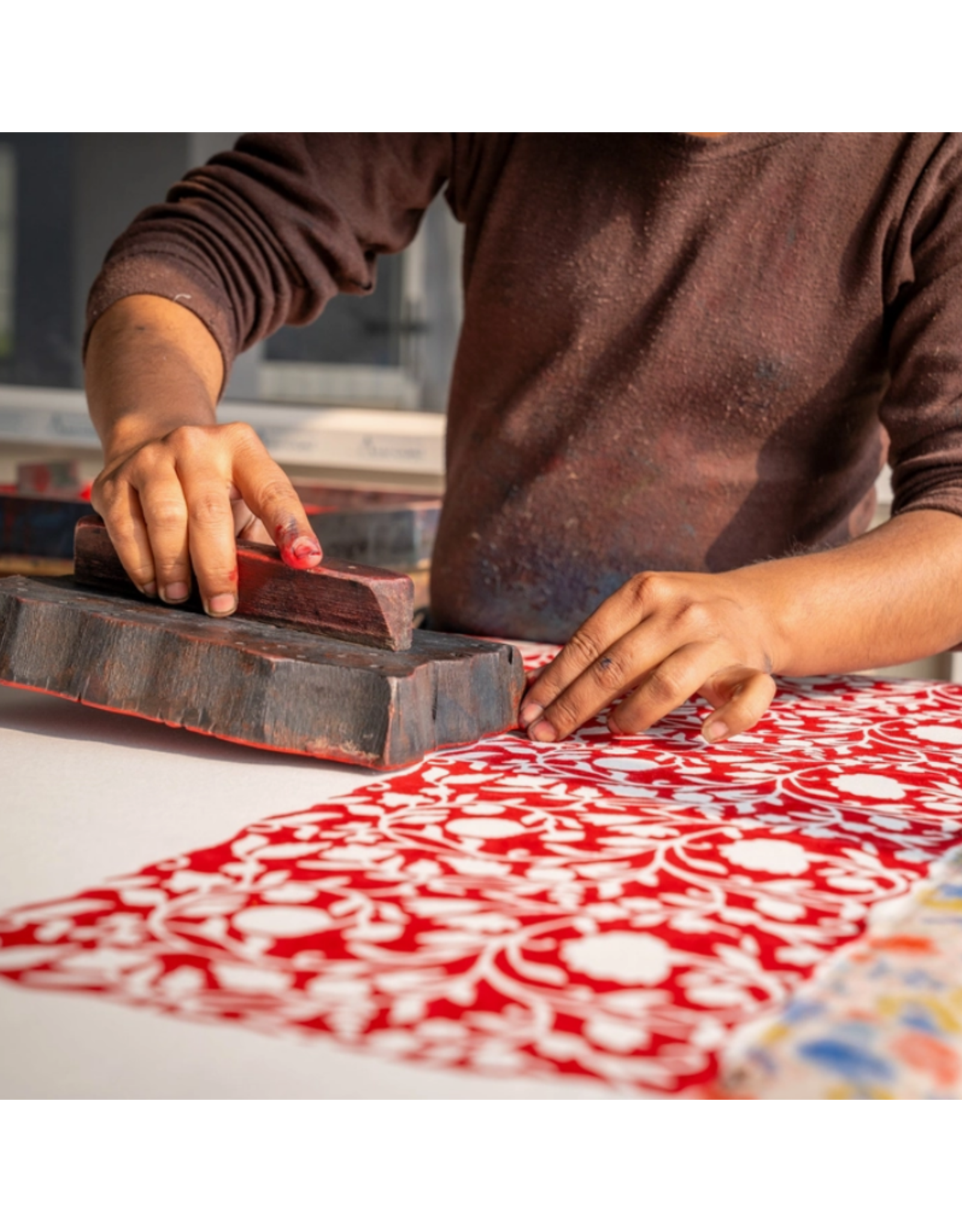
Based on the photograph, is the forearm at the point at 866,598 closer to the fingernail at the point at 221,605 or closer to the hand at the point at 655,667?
the hand at the point at 655,667

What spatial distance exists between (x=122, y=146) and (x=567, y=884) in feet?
10.4

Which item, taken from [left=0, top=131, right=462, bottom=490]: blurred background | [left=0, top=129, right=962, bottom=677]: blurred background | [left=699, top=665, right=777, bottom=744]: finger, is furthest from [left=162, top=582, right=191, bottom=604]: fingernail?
[left=0, top=131, right=462, bottom=490]: blurred background

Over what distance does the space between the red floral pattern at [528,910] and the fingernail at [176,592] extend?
291mm

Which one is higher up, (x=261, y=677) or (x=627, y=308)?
(x=627, y=308)

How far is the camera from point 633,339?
150cm

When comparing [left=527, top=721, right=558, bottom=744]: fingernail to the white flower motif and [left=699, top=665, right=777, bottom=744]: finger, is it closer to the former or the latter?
[left=699, top=665, right=777, bottom=744]: finger

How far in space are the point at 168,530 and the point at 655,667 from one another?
42 cm

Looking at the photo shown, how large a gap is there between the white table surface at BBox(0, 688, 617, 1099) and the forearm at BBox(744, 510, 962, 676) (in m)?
0.45

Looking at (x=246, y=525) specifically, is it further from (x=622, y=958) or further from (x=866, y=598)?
(x=622, y=958)

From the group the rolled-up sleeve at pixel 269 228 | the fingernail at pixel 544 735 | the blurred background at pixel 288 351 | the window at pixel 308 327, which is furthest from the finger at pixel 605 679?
the window at pixel 308 327

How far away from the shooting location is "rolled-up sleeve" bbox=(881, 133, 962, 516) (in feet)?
4.23

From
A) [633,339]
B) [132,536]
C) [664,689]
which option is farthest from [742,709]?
[633,339]

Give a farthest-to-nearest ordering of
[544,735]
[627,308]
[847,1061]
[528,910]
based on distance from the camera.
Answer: [627,308] < [544,735] < [528,910] < [847,1061]

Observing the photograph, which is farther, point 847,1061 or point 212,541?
point 212,541
